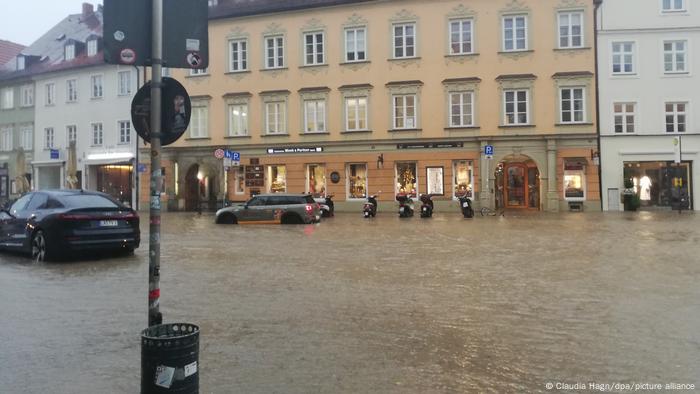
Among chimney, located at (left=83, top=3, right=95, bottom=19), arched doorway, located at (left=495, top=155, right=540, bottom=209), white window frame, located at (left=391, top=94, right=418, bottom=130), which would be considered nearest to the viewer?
arched doorway, located at (left=495, top=155, right=540, bottom=209)

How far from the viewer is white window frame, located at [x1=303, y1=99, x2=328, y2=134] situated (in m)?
36.4

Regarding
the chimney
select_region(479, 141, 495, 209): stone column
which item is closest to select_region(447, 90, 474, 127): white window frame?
select_region(479, 141, 495, 209): stone column

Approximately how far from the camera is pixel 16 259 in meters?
13.3

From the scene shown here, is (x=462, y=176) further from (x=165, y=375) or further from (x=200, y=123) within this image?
(x=165, y=375)

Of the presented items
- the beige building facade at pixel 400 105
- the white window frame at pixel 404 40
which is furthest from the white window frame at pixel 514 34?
the white window frame at pixel 404 40

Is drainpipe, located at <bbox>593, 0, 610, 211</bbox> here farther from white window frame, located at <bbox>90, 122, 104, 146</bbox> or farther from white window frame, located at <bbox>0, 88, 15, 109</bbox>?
white window frame, located at <bbox>0, 88, 15, 109</bbox>

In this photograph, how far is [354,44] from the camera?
36094mm

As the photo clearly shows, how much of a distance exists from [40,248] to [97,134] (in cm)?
3236

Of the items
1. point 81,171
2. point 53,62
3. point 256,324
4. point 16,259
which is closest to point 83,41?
point 53,62

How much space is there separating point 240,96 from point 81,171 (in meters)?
14.2

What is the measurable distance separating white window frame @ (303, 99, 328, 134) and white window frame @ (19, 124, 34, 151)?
23.8 m

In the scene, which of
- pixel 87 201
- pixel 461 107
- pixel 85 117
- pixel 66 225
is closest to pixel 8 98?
pixel 85 117

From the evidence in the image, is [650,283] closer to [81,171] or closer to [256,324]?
[256,324]

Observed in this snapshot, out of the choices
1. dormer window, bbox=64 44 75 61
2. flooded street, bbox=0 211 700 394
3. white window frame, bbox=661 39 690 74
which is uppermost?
dormer window, bbox=64 44 75 61
